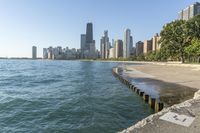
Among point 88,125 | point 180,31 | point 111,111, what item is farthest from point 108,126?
point 180,31

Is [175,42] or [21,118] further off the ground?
[175,42]

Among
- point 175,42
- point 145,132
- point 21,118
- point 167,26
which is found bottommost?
point 21,118

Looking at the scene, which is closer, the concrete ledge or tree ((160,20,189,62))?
the concrete ledge

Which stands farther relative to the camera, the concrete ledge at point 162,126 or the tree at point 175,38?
the tree at point 175,38

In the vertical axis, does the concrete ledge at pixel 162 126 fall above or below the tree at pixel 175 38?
below

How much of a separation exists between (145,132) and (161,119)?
1209 mm

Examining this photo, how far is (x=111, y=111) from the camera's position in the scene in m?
17.1

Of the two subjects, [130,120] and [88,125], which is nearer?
[88,125]

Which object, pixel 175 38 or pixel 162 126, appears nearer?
pixel 162 126

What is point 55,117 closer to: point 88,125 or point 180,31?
point 88,125

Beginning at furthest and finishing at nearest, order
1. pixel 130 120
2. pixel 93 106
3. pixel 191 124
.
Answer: pixel 93 106 < pixel 130 120 < pixel 191 124

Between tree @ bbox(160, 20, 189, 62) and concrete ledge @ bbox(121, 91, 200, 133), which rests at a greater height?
tree @ bbox(160, 20, 189, 62)

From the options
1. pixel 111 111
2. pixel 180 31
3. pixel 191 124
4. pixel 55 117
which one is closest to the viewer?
pixel 191 124

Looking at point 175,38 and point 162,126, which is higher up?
point 175,38
